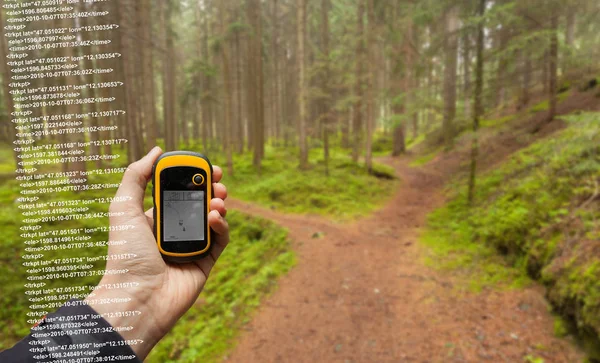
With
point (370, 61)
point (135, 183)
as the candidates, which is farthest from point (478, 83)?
point (135, 183)

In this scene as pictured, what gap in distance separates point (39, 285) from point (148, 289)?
57cm

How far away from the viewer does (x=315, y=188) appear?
11.1 m

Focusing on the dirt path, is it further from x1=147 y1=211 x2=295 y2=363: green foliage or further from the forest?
x1=147 y1=211 x2=295 y2=363: green foliage

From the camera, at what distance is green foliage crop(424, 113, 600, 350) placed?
4145 mm

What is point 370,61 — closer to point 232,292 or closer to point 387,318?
point 387,318

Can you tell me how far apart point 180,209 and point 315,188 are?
9611mm

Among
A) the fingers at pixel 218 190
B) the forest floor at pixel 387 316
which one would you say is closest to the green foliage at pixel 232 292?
the forest floor at pixel 387 316

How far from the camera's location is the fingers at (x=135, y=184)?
5.21 ft

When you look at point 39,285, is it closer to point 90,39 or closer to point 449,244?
point 90,39

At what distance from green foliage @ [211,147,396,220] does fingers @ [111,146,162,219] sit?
6.41 meters

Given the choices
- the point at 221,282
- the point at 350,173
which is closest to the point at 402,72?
the point at 350,173

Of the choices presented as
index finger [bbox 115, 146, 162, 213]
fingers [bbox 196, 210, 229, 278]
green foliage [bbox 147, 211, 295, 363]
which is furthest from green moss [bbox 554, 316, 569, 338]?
index finger [bbox 115, 146, 162, 213]

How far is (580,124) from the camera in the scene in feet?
19.3

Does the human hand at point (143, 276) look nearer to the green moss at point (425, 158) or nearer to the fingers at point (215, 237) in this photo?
the fingers at point (215, 237)
